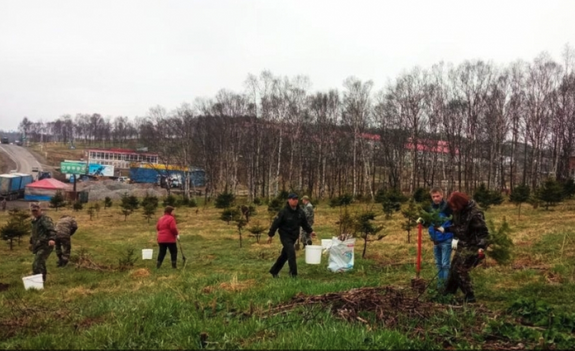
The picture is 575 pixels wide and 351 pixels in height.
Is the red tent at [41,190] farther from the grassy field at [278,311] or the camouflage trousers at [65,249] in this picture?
the grassy field at [278,311]

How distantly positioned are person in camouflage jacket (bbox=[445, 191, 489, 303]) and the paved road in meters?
85.8

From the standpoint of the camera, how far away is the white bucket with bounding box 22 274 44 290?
8977 millimetres

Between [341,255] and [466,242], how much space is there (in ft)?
13.0

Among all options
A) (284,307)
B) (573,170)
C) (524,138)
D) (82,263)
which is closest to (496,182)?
(524,138)

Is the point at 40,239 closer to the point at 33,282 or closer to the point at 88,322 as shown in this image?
the point at 33,282

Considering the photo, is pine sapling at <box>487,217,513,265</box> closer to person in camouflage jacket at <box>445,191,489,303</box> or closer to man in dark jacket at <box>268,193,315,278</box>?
person in camouflage jacket at <box>445,191,489,303</box>

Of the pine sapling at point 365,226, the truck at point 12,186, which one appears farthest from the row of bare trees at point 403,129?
the pine sapling at point 365,226

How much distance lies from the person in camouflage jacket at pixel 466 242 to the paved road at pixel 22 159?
85793mm

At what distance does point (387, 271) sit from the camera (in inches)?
384

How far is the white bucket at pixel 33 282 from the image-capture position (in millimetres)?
8977

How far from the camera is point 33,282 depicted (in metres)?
9.02

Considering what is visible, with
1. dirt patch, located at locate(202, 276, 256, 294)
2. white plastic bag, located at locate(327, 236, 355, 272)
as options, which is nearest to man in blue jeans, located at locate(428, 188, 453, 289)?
white plastic bag, located at locate(327, 236, 355, 272)

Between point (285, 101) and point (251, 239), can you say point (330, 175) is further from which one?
point (251, 239)

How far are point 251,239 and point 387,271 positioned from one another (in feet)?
33.1
